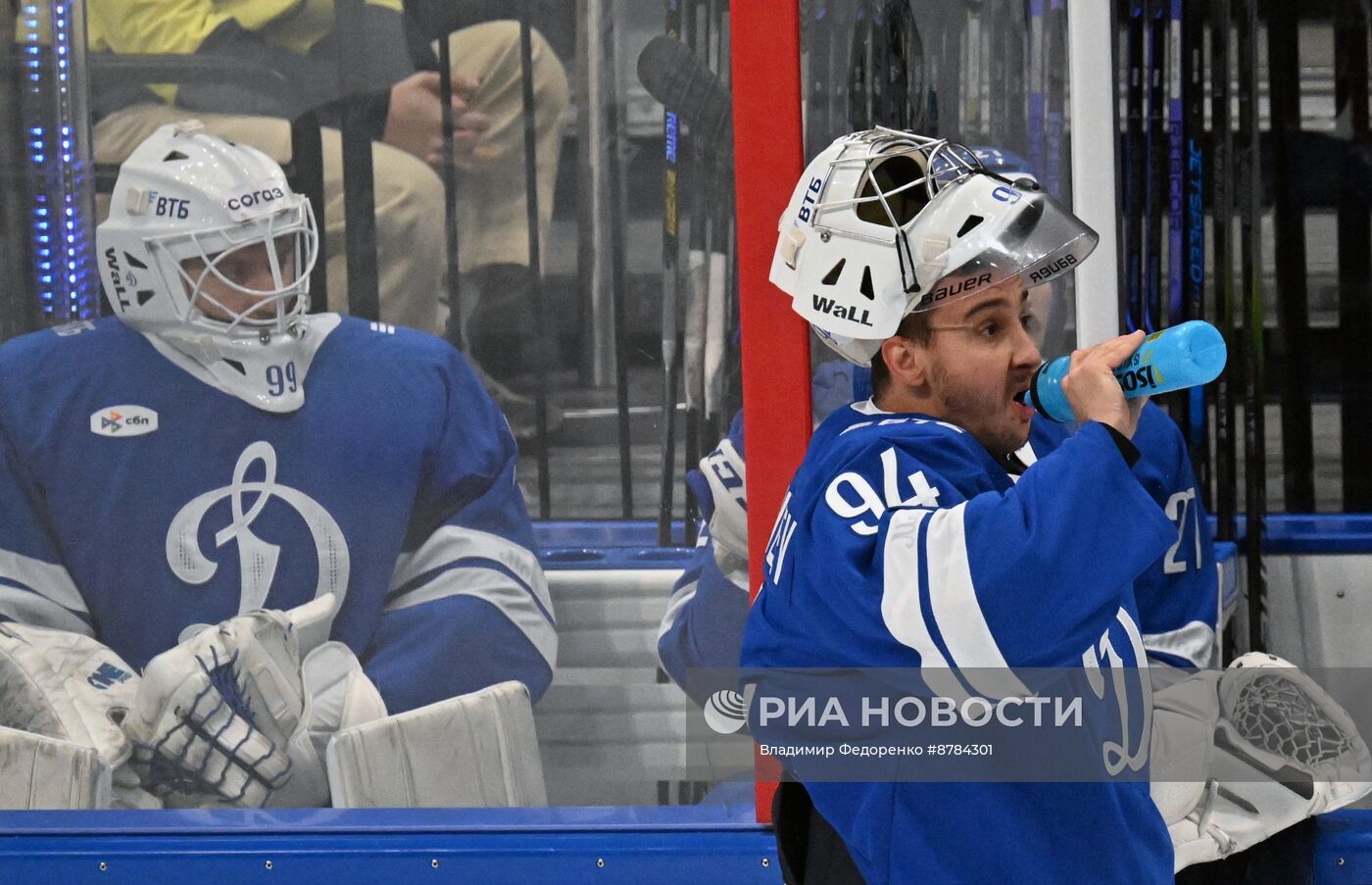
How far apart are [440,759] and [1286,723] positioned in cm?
122

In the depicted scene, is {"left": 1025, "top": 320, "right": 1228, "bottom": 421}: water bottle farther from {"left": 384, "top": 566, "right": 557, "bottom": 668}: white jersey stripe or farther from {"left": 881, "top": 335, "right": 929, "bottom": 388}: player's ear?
{"left": 384, "top": 566, "right": 557, "bottom": 668}: white jersey stripe

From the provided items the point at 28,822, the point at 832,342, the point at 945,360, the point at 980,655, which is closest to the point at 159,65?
the point at 28,822

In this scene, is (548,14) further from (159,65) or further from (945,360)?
(945,360)

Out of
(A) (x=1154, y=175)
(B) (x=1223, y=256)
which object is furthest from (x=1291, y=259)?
(A) (x=1154, y=175)

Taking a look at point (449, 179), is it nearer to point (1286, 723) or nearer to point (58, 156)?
point (58, 156)

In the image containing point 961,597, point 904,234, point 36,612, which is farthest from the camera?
point 36,612

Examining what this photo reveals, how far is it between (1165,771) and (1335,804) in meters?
0.23

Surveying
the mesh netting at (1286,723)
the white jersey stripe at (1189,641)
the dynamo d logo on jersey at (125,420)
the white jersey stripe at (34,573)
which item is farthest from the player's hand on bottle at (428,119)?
the mesh netting at (1286,723)

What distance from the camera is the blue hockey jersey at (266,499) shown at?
2088 mm

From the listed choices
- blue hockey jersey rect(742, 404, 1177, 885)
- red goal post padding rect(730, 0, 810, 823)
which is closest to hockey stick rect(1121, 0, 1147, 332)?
red goal post padding rect(730, 0, 810, 823)

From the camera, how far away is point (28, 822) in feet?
6.71

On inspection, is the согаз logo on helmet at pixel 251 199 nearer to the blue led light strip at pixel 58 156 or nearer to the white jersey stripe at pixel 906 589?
the blue led light strip at pixel 58 156

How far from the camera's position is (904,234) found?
49.6 inches

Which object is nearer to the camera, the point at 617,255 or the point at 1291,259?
the point at 617,255
